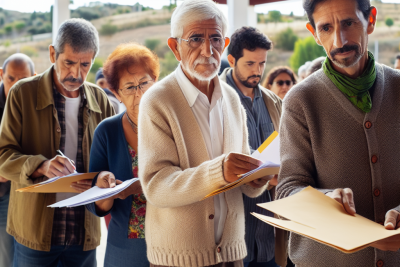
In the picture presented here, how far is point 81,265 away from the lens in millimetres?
2422

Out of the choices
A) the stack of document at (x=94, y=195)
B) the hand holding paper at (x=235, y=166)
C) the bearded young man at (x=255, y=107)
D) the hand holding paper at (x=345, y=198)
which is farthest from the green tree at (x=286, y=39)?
the hand holding paper at (x=345, y=198)

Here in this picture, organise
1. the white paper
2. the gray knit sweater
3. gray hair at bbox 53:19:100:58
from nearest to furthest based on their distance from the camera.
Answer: the gray knit sweater → the white paper → gray hair at bbox 53:19:100:58

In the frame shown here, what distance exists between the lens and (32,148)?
238 cm

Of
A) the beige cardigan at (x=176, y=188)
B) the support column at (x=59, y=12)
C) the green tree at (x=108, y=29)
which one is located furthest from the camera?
the green tree at (x=108, y=29)

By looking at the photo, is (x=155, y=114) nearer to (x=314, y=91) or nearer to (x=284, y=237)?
(x=314, y=91)

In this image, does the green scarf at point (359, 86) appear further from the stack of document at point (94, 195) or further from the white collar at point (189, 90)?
the stack of document at point (94, 195)

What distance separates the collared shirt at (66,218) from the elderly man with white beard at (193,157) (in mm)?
734

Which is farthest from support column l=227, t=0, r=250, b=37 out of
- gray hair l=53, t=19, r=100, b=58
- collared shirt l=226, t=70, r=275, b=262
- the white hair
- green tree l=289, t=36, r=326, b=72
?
green tree l=289, t=36, r=326, b=72

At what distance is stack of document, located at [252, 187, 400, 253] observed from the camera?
1.09 metres

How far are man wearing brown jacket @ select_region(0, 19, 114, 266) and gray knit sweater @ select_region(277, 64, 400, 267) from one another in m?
1.31

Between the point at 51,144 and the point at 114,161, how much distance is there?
488 mm

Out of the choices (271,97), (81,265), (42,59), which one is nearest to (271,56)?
(42,59)

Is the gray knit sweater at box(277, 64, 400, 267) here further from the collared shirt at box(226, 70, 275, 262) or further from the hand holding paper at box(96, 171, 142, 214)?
the collared shirt at box(226, 70, 275, 262)

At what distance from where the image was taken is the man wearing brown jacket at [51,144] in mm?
2303
